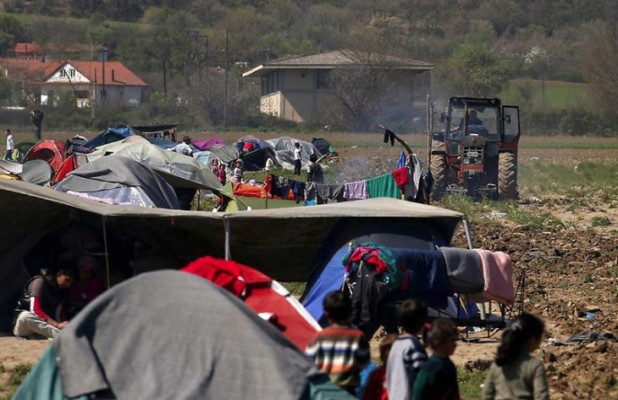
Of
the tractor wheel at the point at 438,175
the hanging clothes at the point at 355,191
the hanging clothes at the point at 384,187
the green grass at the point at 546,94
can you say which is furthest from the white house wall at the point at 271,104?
the hanging clothes at the point at 384,187

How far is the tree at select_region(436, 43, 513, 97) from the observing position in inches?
2980

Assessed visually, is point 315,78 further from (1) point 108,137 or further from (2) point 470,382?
(2) point 470,382

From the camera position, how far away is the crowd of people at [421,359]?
712cm

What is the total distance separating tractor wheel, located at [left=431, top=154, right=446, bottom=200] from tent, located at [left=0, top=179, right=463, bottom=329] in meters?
15.3

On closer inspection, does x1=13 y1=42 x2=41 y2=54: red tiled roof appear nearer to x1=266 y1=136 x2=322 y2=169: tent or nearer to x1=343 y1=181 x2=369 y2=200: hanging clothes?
x1=266 y1=136 x2=322 y2=169: tent

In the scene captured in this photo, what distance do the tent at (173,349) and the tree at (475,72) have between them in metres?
65.9

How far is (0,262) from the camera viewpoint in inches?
511

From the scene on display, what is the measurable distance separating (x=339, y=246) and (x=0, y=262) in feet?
11.4

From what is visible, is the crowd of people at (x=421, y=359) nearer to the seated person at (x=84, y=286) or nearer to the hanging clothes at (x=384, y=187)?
the seated person at (x=84, y=286)

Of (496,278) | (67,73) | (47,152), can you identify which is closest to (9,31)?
(67,73)

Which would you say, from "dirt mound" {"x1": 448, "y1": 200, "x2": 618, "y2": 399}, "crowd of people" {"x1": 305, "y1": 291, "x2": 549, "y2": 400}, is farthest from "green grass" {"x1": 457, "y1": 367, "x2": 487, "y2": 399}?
"crowd of people" {"x1": 305, "y1": 291, "x2": 549, "y2": 400}

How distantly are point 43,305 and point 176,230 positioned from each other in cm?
144

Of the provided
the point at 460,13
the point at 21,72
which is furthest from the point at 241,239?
the point at 460,13

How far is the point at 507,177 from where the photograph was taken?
28.5m
